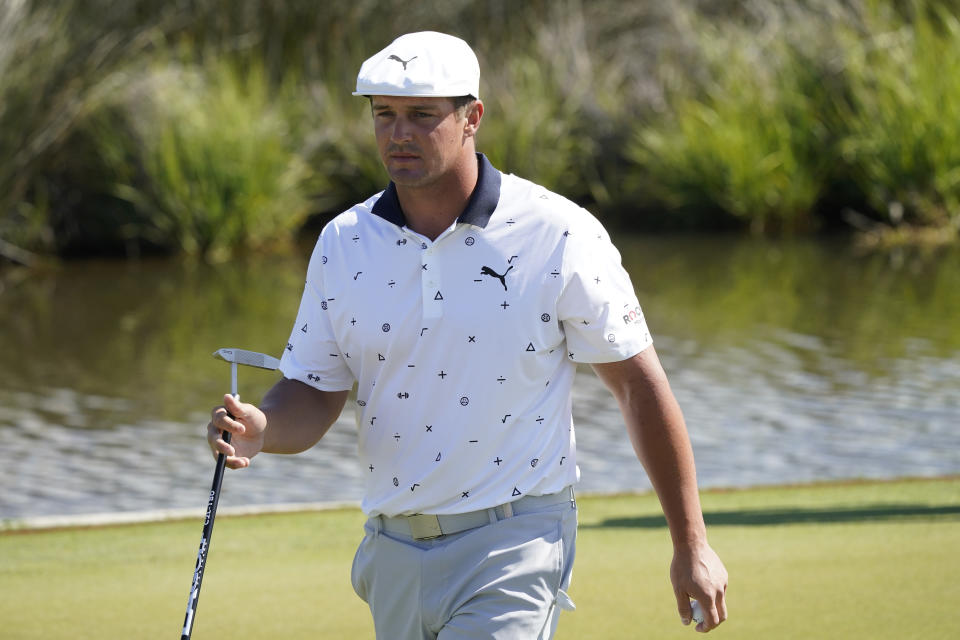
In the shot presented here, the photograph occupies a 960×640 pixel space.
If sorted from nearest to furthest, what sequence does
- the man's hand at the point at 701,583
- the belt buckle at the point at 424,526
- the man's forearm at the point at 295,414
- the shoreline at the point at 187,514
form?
the man's hand at the point at 701,583 → the belt buckle at the point at 424,526 → the man's forearm at the point at 295,414 → the shoreline at the point at 187,514

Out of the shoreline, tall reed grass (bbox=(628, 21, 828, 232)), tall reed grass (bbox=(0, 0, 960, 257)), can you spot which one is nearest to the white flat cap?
the shoreline

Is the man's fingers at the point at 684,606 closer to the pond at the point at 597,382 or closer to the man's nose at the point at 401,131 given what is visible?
the man's nose at the point at 401,131

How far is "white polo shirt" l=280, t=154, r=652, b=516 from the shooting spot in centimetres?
282

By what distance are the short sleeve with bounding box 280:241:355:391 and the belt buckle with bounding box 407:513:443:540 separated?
1.09ft

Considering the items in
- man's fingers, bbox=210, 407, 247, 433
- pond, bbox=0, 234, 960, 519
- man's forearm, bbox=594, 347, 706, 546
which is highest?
man's fingers, bbox=210, 407, 247, 433

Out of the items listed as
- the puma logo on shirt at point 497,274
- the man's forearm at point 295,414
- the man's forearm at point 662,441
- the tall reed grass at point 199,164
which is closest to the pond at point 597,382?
the tall reed grass at point 199,164

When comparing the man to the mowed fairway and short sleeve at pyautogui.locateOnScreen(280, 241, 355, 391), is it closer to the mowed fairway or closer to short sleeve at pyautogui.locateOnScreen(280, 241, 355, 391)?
short sleeve at pyautogui.locateOnScreen(280, 241, 355, 391)

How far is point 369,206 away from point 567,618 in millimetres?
1772

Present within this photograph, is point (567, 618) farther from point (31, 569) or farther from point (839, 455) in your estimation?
point (839, 455)

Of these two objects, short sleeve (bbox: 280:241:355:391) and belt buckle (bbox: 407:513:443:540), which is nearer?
belt buckle (bbox: 407:513:443:540)

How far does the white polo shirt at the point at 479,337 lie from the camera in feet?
9.27

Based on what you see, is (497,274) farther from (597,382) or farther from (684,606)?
(597,382)

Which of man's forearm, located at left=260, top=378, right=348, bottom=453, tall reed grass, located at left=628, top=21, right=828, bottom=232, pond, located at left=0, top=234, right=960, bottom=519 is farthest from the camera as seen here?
tall reed grass, located at left=628, top=21, right=828, bottom=232

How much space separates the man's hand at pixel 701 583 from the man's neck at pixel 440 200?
711 mm
